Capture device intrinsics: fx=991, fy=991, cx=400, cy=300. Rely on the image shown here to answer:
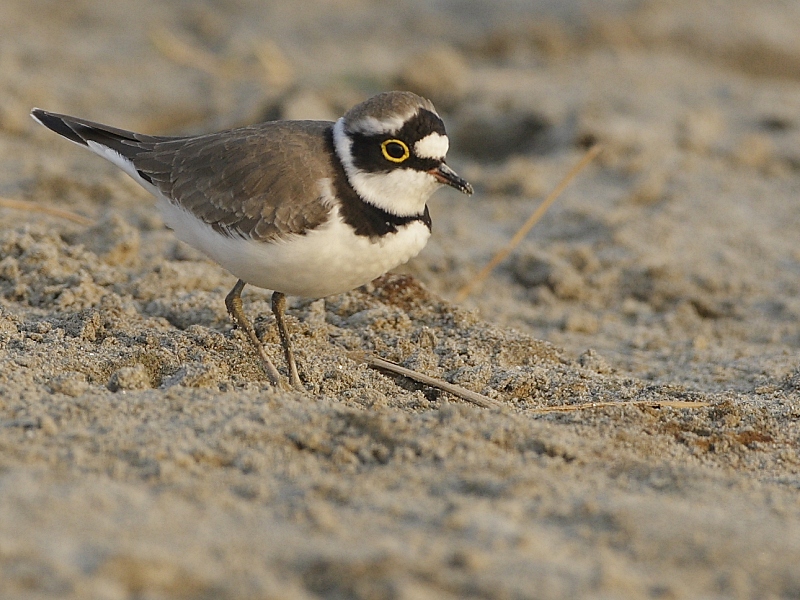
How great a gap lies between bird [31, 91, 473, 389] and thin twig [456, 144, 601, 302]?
1580mm

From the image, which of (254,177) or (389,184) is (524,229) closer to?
(389,184)

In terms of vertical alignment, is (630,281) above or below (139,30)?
below

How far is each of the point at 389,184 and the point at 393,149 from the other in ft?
0.46

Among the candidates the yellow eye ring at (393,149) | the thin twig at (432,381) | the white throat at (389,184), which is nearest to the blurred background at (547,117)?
the thin twig at (432,381)

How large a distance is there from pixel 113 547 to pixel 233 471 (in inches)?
22.3

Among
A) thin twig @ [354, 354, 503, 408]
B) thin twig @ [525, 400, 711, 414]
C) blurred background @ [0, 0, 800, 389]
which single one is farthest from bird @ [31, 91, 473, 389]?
blurred background @ [0, 0, 800, 389]

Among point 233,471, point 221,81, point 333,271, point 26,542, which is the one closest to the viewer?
point 26,542

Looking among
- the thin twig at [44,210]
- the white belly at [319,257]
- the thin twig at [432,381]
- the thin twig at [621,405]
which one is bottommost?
the thin twig at [432,381]

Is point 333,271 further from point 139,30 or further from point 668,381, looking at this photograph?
point 139,30

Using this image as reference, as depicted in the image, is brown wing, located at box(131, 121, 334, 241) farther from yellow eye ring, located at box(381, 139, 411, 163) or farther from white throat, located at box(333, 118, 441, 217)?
yellow eye ring, located at box(381, 139, 411, 163)

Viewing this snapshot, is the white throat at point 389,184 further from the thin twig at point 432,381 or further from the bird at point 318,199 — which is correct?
the thin twig at point 432,381

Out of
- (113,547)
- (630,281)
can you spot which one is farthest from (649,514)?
(630,281)

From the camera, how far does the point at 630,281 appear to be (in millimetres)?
5645

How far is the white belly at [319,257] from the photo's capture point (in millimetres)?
3666
